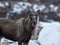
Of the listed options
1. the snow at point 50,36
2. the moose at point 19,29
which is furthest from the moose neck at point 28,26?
the snow at point 50,36

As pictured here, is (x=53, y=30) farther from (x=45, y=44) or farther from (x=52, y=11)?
(x=52, y=11)

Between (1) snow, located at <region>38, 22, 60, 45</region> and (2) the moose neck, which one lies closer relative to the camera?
(1) snow, located at <region>38, 22, 60, 45</region>

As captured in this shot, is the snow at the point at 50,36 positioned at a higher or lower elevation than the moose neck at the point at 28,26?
lower

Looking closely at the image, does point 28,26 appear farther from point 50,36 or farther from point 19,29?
point 50,36

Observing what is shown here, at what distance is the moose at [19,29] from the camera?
4828mm

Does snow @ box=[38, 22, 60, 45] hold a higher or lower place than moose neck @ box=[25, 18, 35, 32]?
lower

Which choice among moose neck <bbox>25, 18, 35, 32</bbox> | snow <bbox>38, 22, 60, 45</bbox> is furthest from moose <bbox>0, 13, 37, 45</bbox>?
snow <bbox>38, 22, 60, 45</bbox>

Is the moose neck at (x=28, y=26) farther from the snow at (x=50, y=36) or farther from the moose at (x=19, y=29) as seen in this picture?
the snow at (x=50, y=36)

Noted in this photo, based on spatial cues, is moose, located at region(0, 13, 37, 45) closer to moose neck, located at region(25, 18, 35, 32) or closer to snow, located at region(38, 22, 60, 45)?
moose neck, located at region(25, 18, 35, 32)

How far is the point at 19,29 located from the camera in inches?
198

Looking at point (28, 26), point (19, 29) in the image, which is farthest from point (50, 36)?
point (19, 29)

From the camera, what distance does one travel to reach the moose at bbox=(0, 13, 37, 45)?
4828 mm

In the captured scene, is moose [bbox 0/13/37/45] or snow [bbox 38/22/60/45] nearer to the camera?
snow [bbox 38/22/60/45]

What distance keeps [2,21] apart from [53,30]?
3.33ft
